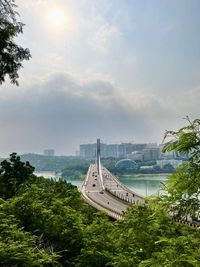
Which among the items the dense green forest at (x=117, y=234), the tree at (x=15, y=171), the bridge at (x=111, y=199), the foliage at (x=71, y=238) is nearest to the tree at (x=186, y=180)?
the dense green forest at (x=117, y=234)

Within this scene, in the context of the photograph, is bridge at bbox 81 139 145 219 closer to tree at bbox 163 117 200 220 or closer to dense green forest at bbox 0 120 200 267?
dense green forest at bbox 0 120 200 267

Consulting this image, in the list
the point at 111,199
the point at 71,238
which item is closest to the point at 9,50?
the point at 71,238

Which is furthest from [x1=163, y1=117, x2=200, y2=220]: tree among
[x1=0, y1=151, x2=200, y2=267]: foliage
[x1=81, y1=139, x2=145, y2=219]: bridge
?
[x1=81, y1=139, x2=145, y2=219]: bridge

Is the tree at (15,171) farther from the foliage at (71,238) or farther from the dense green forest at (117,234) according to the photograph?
the foliage at (71,238)

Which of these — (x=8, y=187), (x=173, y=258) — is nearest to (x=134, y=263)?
(x=173, y=258)

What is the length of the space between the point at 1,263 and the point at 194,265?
778 centimetres

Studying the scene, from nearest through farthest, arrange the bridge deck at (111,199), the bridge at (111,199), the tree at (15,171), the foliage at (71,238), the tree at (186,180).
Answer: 1. the tree at (186,180)
2. the foliage at (71,238)
3. the tree at (15,171)
4. the bridge at (111,199)
5. the bridge deck at (111,199)

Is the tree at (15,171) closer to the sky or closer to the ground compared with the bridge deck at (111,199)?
closer to the sky

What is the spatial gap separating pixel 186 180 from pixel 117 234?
14.5 m

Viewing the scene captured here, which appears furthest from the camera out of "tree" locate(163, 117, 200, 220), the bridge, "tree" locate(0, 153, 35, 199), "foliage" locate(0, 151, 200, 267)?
the bridge

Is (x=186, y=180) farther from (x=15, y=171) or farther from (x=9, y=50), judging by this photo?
(x=15, y=171)

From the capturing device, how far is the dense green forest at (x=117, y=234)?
7086 mm

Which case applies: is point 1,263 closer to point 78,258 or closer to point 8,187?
point 78,258

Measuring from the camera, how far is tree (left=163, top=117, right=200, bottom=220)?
692 cm
